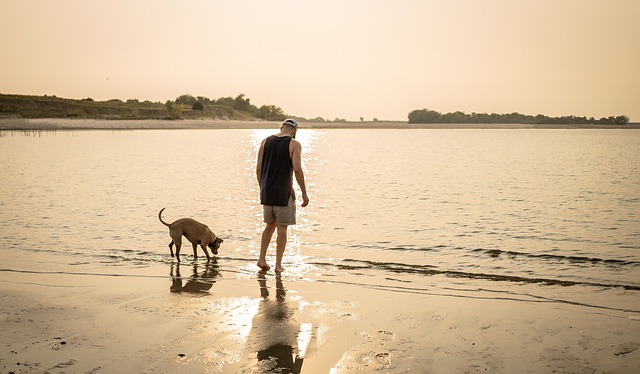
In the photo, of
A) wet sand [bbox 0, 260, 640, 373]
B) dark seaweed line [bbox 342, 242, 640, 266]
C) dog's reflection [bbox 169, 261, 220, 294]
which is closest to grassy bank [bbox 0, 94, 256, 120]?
dark seaweed line [bbox 342, 242, 640, 266]

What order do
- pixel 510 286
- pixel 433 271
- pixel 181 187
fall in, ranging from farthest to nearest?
pixel 181 187 → pixel 433 271 → pixel 510 286

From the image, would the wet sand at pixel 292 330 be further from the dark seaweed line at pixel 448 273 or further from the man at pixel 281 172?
the dark seaweed line at pixel 448 273

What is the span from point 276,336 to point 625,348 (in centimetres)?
313

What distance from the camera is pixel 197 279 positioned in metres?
9.15

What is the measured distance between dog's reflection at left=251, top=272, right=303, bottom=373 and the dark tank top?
1.79 m

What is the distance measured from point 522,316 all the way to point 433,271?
10.5ft

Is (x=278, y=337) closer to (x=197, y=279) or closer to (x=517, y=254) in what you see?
(x=197, y=279)

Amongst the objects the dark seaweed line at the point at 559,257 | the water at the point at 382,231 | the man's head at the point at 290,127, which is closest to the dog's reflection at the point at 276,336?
the water at the point at 382,231

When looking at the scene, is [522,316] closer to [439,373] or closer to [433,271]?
[439,373]

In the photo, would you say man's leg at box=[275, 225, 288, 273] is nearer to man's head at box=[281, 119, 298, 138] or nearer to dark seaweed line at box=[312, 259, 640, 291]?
dark seaweed line at box=[312, 259, 640, 291]

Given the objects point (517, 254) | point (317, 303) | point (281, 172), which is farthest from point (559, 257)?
point (317, 303)

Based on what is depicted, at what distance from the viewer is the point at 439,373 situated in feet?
17.1

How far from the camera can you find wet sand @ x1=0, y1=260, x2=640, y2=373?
541 cm

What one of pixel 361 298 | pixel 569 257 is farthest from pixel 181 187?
pixel 361 298
